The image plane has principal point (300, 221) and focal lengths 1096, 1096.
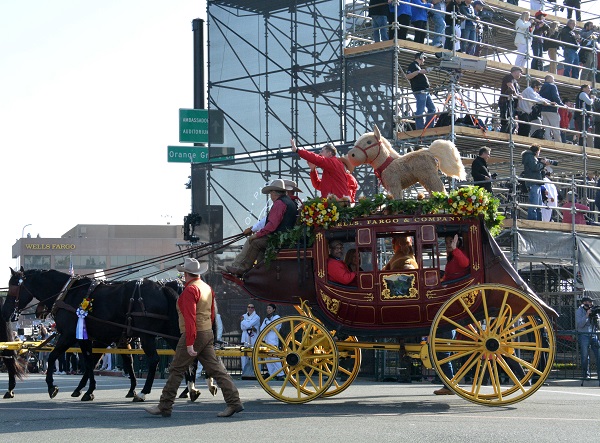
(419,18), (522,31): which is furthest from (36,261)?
(419,18)

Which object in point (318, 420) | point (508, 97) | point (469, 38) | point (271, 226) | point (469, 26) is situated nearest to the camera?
point (318, 420)

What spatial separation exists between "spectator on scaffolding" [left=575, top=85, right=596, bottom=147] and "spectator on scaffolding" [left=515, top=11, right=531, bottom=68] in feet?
5.73

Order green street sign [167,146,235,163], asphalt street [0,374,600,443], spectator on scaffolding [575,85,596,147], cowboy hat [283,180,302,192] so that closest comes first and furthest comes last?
asphalt street [0,374,600,443] → cowboy hat [283,180,302,192] → spectator on scaffolding [575,85,596,147] → green street sign [167,146,235,163]

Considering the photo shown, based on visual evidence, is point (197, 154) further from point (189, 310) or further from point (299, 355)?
point (189, 310)

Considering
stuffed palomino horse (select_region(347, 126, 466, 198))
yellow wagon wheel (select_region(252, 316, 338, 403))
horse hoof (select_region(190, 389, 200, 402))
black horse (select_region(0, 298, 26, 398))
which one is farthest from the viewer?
black horse (select_region(0, 298, 26, 398))

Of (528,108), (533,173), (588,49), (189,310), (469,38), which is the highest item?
(588,49)

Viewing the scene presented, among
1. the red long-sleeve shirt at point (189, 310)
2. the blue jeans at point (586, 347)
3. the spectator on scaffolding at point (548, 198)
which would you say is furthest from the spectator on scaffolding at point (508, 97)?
the red long-sleeve shirt at point (189, 310)

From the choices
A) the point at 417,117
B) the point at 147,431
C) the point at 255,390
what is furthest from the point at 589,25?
the point at 147,431

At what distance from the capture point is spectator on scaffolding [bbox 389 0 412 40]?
26.0m

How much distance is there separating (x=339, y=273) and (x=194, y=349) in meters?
2.39

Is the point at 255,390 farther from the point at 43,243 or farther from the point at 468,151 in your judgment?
the point at 43,243

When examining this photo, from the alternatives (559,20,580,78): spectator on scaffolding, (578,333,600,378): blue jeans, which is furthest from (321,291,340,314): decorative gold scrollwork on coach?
(559,20,580,78): spectator on scaffolding

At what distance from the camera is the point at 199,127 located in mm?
30641

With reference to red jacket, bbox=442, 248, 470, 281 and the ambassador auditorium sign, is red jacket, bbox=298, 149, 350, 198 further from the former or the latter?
the ambassador auditorium sign
